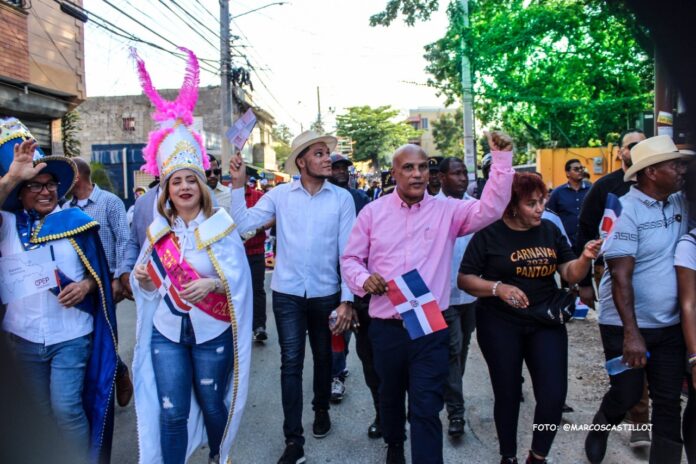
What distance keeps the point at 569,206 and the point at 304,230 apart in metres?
4.15

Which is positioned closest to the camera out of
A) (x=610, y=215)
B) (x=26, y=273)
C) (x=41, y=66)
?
(x=26, y=273)

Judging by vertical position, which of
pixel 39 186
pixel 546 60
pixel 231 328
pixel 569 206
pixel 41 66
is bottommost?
pixel 231 328

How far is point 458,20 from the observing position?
11.6m

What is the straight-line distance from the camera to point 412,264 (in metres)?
3.08

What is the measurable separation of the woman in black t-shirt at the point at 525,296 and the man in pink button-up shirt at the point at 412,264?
20 centimetres

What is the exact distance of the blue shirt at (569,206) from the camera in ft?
21.4

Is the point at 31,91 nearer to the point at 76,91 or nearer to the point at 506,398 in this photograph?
the point at 76,91

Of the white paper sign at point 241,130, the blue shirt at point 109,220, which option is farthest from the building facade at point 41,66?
the white paper sign at point 241,130

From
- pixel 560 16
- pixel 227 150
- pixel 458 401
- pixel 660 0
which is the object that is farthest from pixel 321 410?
pixel 227 150

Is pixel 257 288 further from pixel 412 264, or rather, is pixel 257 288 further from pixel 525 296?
pixel 525 296

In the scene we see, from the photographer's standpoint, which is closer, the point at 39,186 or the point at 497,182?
the point at 497,182

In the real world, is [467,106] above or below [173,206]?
above

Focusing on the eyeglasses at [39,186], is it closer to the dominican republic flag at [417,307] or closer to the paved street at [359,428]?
the paved street at [359,428]

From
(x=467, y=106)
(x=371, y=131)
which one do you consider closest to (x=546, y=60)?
(x=467, y=106)
